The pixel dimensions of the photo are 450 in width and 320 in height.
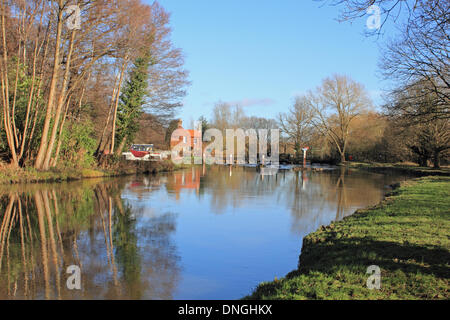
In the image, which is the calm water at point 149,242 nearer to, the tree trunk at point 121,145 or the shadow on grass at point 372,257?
the shadow on grass at point 372,257

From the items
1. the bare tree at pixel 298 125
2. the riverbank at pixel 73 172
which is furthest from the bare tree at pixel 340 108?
the riverbank at pixel 73 172

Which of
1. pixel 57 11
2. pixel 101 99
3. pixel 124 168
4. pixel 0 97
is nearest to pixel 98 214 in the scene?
pixel 0 97

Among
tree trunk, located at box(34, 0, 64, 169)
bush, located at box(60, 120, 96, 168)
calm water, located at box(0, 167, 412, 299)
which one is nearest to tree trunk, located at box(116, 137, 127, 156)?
bush, located at box(60, 120, 96, 168)

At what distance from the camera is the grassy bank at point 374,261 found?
4.63 meters

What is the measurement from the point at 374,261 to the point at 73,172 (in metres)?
19.5

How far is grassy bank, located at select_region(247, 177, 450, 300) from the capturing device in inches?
182

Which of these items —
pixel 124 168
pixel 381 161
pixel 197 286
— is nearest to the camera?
pixel 197 286

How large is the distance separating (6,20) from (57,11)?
2.63 m

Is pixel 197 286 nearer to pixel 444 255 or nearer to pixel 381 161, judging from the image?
pixel 444 255

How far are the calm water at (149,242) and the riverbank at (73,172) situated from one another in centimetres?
321

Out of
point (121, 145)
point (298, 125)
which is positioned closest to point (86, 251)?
point (121, 145)

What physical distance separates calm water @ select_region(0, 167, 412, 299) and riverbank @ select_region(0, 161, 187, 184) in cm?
321

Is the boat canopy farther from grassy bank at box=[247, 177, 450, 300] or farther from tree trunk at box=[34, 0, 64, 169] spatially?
grassy bank at box=[247, 177, 450, 300]
